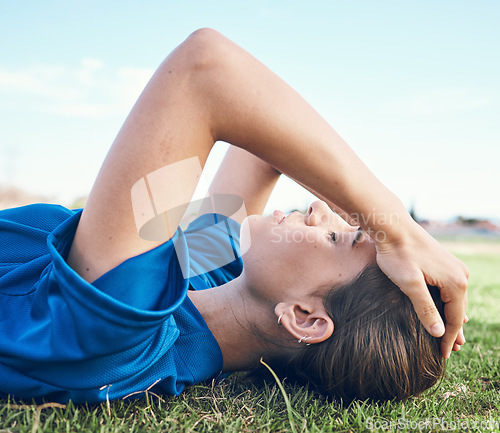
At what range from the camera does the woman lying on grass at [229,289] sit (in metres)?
1.45

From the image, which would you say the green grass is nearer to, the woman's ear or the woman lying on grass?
the woman lying on grass

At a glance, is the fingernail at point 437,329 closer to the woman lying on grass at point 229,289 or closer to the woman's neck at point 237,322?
the woman lying on grass at point 229,289

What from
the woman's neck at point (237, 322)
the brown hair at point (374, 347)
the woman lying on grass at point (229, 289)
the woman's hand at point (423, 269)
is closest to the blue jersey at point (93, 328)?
the woman lying on grass at point (229, 289)

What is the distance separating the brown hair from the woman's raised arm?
1.51 feet

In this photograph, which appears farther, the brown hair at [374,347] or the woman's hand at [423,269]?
the brown hair at [374,347]

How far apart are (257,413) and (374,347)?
0.59m

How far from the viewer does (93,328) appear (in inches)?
56.6

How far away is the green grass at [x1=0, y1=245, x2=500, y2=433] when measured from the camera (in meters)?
1.50

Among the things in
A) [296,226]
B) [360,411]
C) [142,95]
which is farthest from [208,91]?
[360,411]

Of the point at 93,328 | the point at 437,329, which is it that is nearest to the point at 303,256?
the point at 437,329

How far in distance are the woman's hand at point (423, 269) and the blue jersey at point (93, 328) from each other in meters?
0.80

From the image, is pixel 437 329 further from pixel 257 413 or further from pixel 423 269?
pixel 257 413

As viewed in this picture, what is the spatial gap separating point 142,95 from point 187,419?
122cm

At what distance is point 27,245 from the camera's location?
2.00 meters
